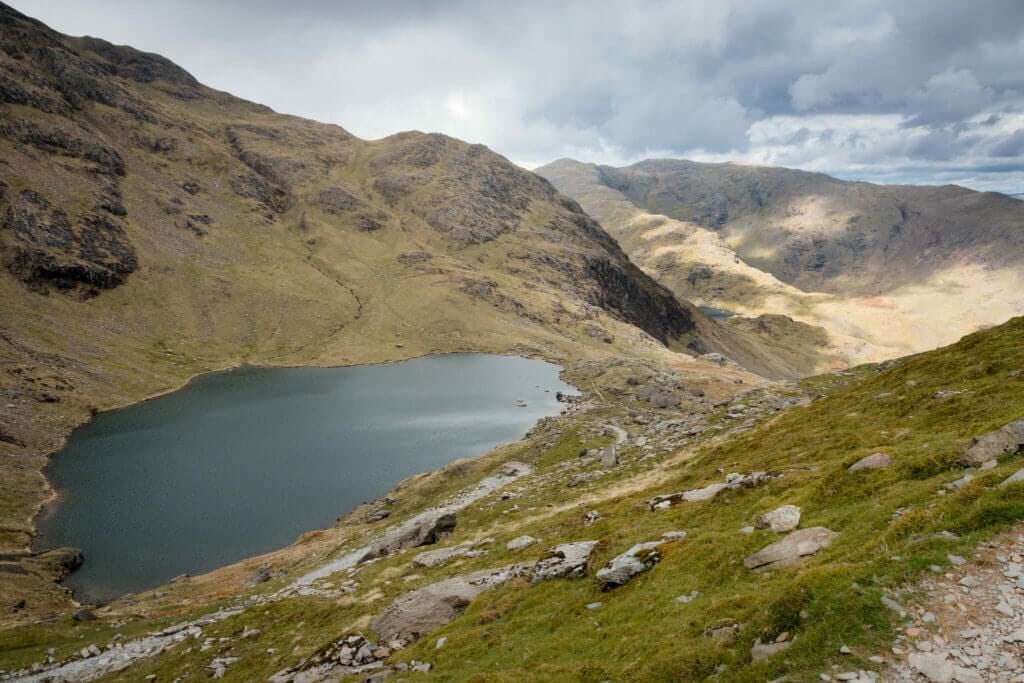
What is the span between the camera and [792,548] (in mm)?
17109

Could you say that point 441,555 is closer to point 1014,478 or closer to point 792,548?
point 792,548

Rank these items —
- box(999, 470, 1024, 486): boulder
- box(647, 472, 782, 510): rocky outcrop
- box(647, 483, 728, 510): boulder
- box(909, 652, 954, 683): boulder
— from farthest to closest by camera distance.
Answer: box(647, 483, 728, 510): boulder, box(647, 472, 782, 510): rocky outcrop, box(999, 470, 1024, 486): boulder, box(909, 652, 954, 683): boulder

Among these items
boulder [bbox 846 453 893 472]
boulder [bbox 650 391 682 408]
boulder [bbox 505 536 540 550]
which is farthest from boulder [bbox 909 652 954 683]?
boulder [bbox 650 391 682 408]

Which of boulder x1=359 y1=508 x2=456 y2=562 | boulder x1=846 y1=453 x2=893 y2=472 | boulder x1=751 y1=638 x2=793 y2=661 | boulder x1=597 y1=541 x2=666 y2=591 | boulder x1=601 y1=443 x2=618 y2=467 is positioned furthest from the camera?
boulder x1=601 y1=443 x2=618 y2=467

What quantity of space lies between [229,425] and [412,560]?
107443mm

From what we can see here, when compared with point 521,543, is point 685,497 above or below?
above

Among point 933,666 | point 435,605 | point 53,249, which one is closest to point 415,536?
point 435,605

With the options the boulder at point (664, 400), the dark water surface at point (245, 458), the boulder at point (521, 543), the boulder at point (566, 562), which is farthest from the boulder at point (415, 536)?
the boulder at point (664, 400)

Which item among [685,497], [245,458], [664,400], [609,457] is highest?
[685,497]

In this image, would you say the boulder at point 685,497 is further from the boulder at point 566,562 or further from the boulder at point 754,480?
the boulder at point 566,562

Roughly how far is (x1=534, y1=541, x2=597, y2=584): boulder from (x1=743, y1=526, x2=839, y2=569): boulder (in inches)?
360

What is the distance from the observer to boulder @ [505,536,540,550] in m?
34.5

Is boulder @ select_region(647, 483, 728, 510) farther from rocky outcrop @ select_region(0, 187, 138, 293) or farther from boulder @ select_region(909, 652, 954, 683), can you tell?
rocky outcrop @ select_region(0, 187, 138, 293)

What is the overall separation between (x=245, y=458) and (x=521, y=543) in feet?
299
